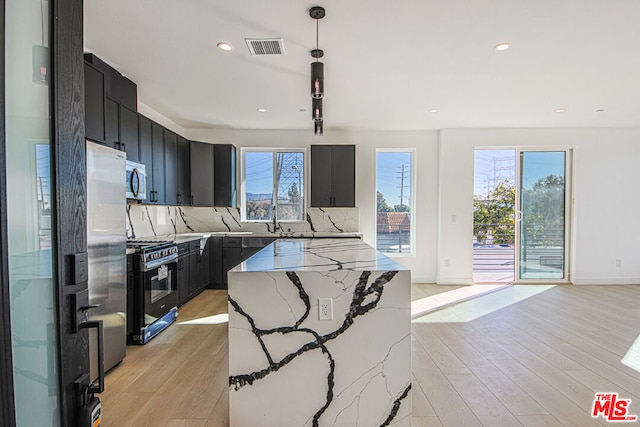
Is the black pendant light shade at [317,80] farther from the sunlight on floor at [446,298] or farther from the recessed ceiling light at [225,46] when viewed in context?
the sunlight on floor at [446,298]

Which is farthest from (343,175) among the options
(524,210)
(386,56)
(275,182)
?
(524,210)

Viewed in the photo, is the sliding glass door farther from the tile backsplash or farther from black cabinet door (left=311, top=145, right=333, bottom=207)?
black cabinet door (left=311, top=145, right=333, bottom=207)

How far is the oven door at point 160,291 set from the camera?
10.1 ft

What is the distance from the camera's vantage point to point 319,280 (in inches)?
70.4

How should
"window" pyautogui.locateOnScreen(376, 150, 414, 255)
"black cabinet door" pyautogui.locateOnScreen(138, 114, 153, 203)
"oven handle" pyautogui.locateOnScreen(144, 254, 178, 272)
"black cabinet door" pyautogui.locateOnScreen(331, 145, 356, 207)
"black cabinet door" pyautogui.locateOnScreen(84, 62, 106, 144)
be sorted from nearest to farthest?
"black cabinet door" pyautogui.locateOnScreen(84, 62, 106, 144) < "oven handle" pyautogui.locateOnScreen(144, 254, 178, 272) < "black cabinet door" pyautogui.locateOnScreen(138, 114, 153, 203) < "black cabinet door" pyautogui.locateOnScreen(331, 145, 356, 207) < "window" pyautogui.locateOnScreen(376, 150, 414, 255)

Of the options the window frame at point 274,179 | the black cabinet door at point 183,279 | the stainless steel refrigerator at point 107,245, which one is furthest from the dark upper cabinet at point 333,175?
the stainless steel refrigerator at point 107,245

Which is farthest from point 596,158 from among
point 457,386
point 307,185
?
point 457,386

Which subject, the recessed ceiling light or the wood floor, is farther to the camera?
the recessed ceiling light

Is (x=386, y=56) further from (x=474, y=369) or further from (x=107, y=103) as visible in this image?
(x=474, y=369)

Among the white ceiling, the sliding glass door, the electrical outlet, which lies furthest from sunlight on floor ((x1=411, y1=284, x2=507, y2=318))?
the white ceiling

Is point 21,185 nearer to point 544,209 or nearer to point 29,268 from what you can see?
point 29,268

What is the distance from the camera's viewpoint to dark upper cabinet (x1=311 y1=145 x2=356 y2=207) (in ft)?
17.5

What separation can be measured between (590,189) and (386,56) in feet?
16.0

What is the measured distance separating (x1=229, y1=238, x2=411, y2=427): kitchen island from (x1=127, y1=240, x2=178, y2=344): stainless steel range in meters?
1.70
